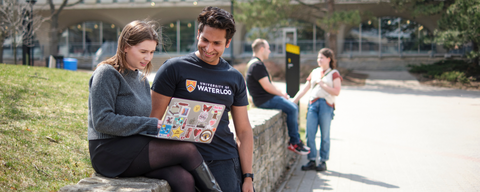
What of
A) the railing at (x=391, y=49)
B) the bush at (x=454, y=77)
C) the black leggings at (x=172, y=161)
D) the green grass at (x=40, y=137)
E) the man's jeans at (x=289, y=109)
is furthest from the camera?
the railing at (x=391, y=49)

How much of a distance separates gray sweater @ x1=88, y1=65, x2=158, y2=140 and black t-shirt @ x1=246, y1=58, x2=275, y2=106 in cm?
355

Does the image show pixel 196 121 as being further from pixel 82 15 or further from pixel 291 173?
pixel 82 15

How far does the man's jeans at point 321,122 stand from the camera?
600cm

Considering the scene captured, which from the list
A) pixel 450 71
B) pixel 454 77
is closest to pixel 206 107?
pixel 454 77

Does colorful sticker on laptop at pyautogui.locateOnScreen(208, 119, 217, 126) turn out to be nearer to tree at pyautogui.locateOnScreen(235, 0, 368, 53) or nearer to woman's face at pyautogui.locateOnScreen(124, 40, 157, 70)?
woman's face at pyautogui.locateOnScreen(124, 40, 157, 70)

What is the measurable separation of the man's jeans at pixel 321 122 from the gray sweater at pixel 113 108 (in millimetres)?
4167

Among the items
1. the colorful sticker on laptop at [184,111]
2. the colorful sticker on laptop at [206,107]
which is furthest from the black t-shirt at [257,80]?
the colorful sticker on laptop at [184,111]

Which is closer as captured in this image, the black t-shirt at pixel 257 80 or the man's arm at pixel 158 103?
the man's arm at pixel 158 103

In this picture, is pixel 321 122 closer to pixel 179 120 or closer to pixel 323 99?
pixel 323 99

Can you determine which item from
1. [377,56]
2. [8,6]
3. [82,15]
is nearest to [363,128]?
[8,6]

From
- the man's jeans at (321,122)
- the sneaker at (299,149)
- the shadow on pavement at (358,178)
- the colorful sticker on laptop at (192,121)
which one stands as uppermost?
the colorful sticker on laptop at (192,121)

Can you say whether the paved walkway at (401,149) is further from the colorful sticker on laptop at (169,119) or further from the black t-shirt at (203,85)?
the colorful sticker on laptop at (169,119)

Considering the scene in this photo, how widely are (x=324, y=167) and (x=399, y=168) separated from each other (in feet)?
4.09

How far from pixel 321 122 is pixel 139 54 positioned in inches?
167
